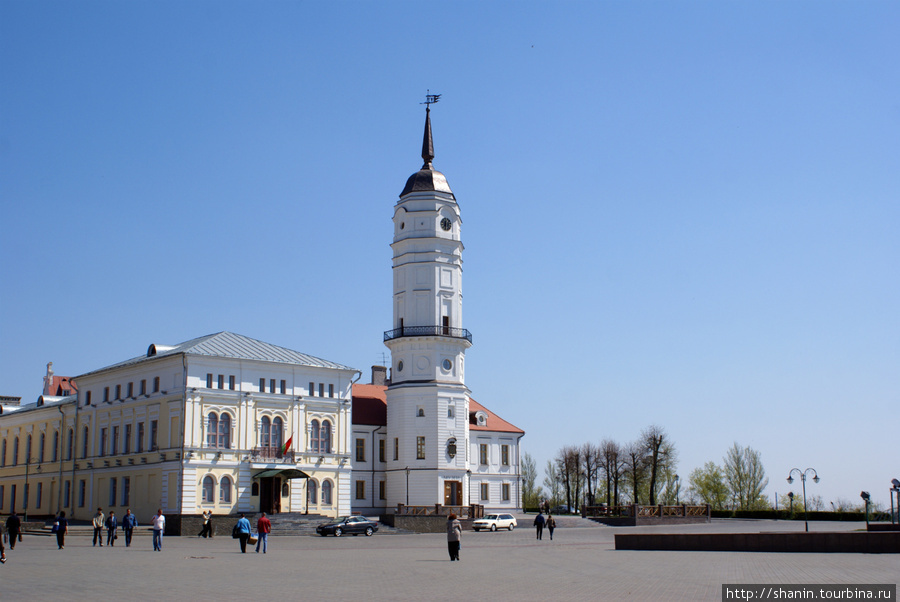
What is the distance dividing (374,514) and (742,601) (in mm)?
52283

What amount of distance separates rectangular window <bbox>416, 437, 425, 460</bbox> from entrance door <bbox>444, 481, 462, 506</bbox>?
246 cm

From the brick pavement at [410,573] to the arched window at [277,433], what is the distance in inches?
875

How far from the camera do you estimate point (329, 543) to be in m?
40.0

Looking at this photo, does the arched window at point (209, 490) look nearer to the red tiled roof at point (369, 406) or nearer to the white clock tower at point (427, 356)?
the white clock tower at point (427, 356)

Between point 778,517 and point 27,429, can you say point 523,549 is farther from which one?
point 27,429

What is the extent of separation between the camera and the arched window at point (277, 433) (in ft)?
183

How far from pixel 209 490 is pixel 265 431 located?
489cm

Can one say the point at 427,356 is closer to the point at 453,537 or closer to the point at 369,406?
the point at 369,406

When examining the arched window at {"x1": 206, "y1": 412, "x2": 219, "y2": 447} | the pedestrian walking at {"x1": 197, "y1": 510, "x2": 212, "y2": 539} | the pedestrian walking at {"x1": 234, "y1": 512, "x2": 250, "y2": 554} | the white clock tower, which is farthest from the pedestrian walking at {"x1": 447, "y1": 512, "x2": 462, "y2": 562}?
the white clock tower

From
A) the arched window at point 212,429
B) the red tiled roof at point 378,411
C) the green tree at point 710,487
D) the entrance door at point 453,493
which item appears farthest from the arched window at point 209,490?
the green tree at point 710,487

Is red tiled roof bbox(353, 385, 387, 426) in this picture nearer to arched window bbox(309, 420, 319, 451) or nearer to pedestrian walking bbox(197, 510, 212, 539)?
arched window bbox(309, 420, 319, 451)

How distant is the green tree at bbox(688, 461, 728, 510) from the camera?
95312 millimetres

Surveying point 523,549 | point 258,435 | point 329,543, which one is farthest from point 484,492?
point 523,549

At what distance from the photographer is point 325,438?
58156 mm
